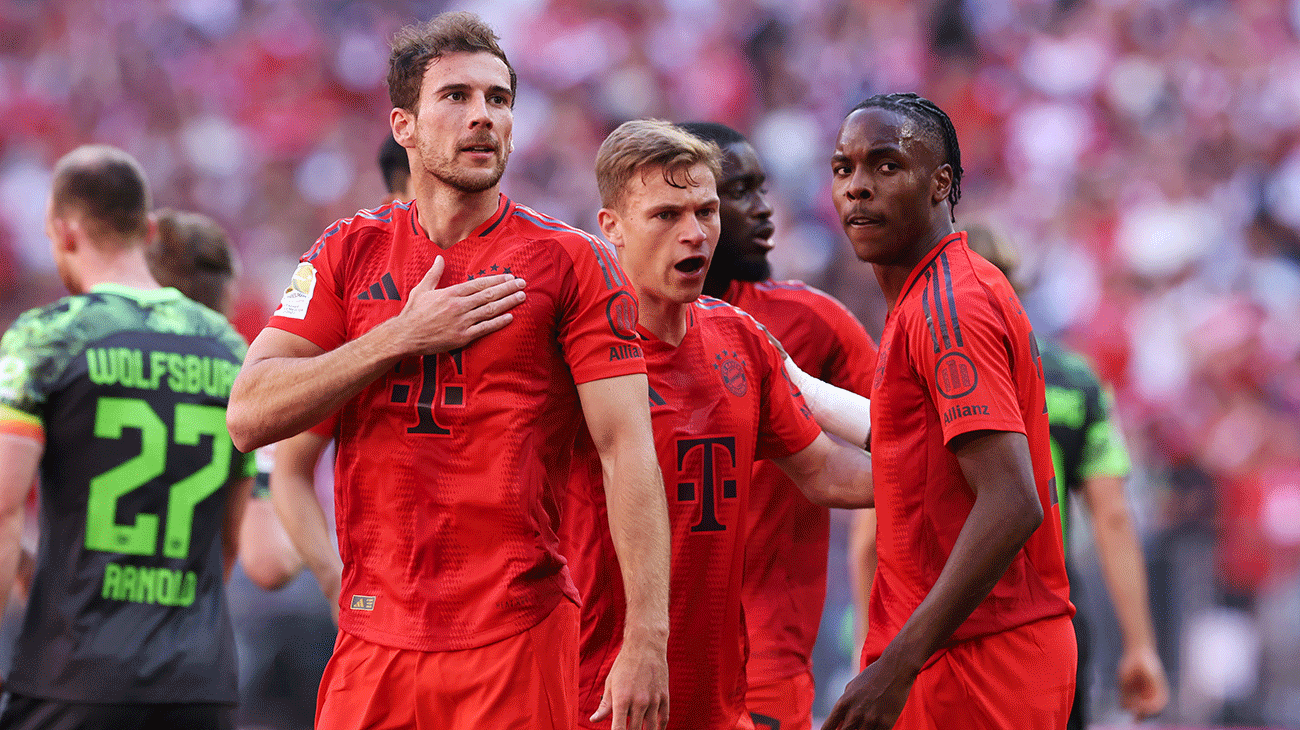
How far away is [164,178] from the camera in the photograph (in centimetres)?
1188

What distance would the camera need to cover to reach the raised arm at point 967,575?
2674 millimetres

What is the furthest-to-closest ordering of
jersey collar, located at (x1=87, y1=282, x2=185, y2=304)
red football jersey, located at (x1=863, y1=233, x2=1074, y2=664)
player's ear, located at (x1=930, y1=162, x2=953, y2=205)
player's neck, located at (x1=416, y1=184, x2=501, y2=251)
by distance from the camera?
jersey collar, located at (x1=87, y1=282, x2=185, y2=304) < player's ear, located at (x1=930, y1=162, x2=953, y2=205) < player's neck, located at (x1=416, y1=184, x2=501, y2=251) < red football jersey, located at (x1=863, y1=233, x2=1074, y2=664)

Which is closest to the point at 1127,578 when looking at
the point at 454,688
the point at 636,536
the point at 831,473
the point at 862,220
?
the point at 831,473

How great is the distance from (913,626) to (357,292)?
151 cm

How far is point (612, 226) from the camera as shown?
3875mm

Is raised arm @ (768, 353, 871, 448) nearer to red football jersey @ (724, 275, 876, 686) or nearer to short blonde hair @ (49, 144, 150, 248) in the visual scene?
red football jersey @ (724, 275, 876, 686)

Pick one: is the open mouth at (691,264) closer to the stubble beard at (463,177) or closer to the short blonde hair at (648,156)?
the short blonde hair at (648,156)

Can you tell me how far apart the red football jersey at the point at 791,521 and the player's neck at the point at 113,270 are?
82.9 inches

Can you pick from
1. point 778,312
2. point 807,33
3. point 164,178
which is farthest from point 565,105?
point 778,312

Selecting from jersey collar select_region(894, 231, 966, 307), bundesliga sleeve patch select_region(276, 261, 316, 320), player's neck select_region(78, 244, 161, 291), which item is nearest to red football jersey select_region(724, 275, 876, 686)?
jersey collar select_region(894, 231, 966, 307)

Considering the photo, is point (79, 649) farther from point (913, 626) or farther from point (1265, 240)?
point (1265, 240)

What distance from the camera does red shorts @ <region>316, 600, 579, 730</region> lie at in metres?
2.82

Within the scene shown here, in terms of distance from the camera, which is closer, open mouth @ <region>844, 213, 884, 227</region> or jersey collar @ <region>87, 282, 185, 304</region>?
open mouth @ <region>844, 213, 884, 227</region>

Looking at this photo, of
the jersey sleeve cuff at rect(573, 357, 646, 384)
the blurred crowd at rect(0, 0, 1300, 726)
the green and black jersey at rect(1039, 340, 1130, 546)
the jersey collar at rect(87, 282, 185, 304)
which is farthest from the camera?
the blurred crowd at rect(0, 0, 1300, 726)
